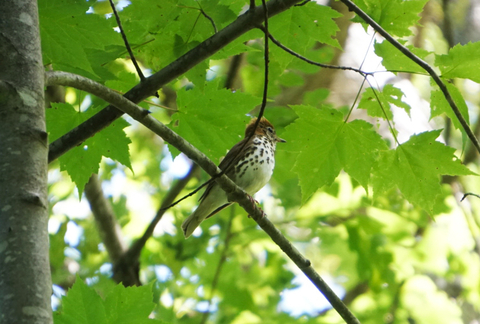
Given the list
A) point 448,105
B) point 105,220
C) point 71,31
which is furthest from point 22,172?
point 105,220

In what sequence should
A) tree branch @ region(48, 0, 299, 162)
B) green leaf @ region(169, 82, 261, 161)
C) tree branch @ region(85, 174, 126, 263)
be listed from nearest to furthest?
1. tree branch @ region(48, 0, 299, 162)
2. green leaf @ region(169, 82, 261, 161)
3. tree branch @ region(85, 174, 126, 263)

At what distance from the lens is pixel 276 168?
476 centimetres

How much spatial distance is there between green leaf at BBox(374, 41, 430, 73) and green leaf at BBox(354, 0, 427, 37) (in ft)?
0.26

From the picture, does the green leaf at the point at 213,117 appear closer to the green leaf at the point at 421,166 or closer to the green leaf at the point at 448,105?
the green leaf at the point at 421,166

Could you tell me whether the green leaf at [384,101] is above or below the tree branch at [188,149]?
above

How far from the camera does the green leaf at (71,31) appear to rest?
1.94m

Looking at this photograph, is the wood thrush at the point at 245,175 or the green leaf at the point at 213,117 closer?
the green leaf at the point at 213,117

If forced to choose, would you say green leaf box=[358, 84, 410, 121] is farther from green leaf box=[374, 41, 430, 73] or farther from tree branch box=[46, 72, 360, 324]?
tree branch box=[46, 72, 360, 324]

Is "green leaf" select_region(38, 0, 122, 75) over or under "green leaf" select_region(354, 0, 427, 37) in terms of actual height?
under

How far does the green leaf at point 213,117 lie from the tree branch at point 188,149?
0.27m

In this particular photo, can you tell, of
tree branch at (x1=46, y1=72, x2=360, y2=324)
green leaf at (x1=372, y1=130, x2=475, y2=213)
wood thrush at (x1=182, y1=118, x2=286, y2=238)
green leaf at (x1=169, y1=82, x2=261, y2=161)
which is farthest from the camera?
wood thrush at (x1=182, y1=118, x2=286, y2=238)

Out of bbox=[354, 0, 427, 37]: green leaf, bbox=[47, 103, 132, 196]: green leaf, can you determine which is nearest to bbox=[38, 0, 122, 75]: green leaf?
bbox=[47, 103, 132, 196]: green leaf

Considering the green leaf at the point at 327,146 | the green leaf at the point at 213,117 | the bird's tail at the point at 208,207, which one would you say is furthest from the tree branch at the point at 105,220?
the green leaf at the point at 327,146

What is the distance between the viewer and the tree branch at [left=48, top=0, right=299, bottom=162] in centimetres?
185
